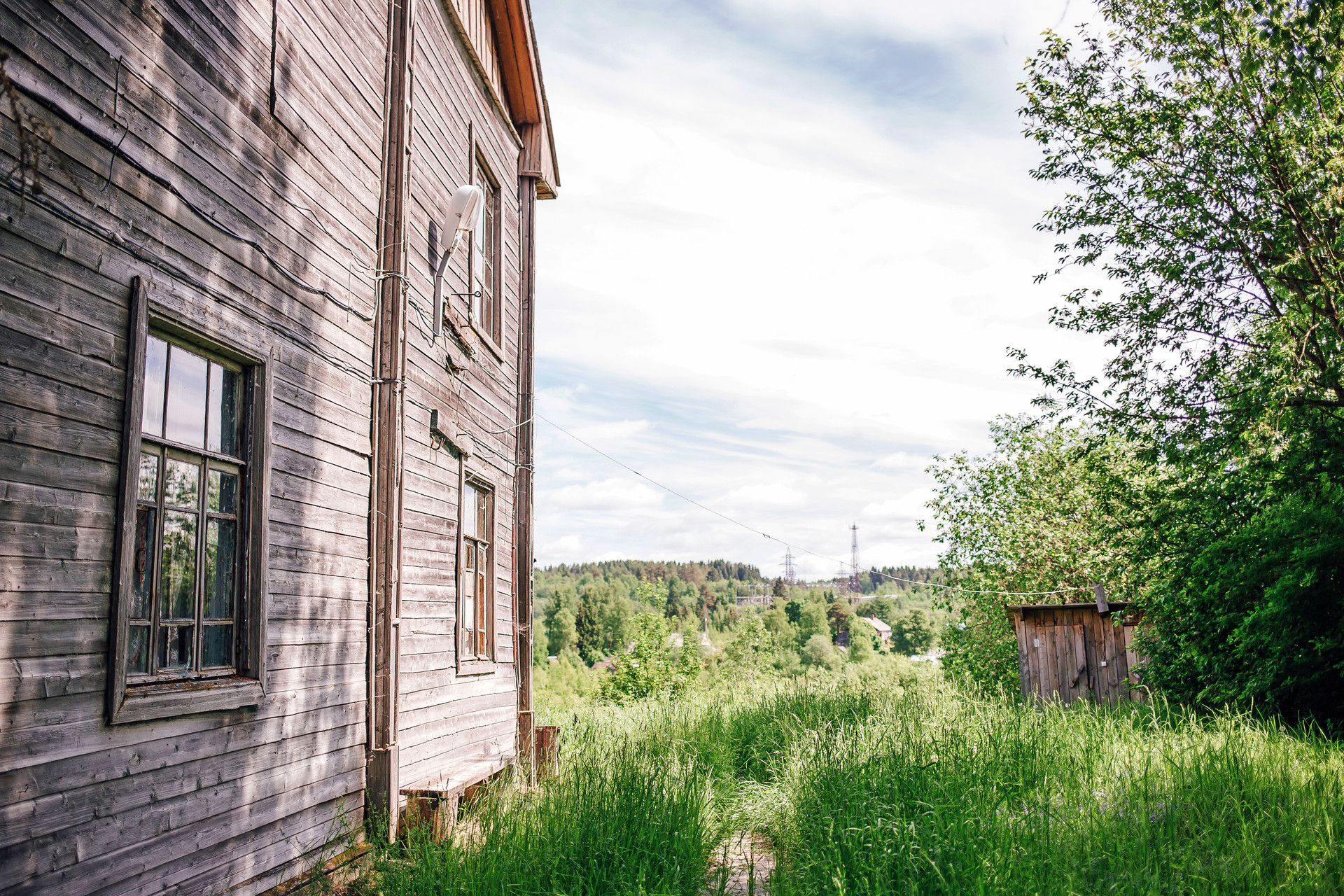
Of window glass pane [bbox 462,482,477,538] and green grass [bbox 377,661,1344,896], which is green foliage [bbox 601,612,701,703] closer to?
window glass pane [bbox 462,482,477,538]

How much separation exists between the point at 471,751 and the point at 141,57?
5875 millimetres

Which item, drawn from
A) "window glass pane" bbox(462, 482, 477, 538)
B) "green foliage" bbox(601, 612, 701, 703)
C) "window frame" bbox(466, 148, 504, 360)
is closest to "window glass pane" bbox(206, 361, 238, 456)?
"window glass pane" bbox(462, 482, 477, 538)

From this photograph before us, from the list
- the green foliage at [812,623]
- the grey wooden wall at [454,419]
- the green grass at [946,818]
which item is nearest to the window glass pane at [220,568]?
the green grass at [946,818]

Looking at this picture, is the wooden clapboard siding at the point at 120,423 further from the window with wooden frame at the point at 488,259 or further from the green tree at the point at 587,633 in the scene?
the green tree at the point at 587,633

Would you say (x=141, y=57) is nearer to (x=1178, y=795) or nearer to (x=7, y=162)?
(x=7, y=162)

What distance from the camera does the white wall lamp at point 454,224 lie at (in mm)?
6719

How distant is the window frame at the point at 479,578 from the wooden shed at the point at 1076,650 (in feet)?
27.8

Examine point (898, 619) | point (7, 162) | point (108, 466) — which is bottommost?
point (898, 619)

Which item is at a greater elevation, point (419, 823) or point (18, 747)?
point (18, 747)

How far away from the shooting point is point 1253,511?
29.8 feet

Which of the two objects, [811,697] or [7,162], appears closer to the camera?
[7,162]

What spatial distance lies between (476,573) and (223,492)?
418 centimetres

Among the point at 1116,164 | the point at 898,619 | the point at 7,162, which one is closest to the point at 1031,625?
the point at 1116,164

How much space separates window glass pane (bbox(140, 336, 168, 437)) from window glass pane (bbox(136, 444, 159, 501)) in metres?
0.09
